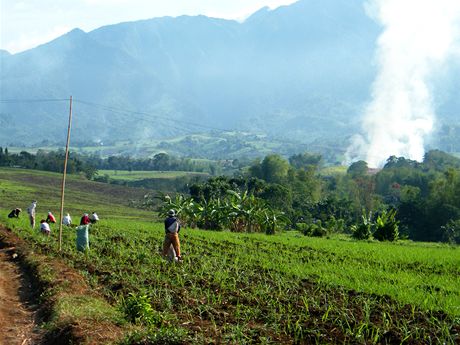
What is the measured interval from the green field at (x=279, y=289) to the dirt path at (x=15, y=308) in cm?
139

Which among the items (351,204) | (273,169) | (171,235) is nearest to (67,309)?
(171,235)

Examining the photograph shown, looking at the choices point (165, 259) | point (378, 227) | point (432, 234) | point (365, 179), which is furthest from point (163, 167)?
point (165, 259)

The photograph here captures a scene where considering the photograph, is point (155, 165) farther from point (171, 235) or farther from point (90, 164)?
point (171, 235)

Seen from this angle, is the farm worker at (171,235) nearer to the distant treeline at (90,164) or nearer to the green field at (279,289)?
the green field at (279,289)

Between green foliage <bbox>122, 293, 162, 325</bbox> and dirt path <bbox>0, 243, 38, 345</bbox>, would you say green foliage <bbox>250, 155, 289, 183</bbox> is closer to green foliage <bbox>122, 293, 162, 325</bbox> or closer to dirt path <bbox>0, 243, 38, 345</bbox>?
dirt path <bbox>0, 243, 38, 345</bbox>

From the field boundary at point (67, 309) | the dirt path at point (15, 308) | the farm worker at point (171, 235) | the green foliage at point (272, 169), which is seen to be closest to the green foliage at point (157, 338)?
the field boundary at point (67, 309)

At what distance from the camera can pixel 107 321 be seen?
30.9ft

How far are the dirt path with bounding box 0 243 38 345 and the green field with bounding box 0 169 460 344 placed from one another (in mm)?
1394

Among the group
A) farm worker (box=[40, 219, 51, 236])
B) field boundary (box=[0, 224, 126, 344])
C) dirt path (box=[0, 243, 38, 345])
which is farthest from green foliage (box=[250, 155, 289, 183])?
field boundary (box=[0, 224, 126, 344])

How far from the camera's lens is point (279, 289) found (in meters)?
12.0

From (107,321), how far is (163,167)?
13712 centimetres

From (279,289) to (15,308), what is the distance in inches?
205

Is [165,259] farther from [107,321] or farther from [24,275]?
[107,321]

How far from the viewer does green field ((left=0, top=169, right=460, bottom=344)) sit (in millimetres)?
8672
